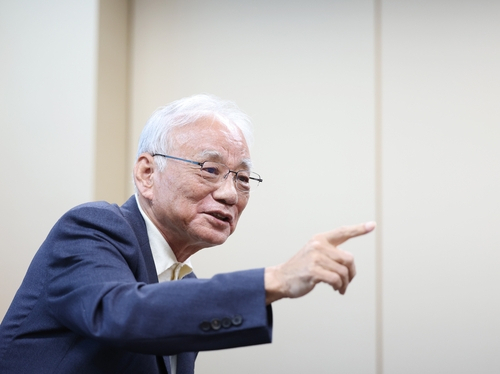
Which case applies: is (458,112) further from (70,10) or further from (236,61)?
(70,10)

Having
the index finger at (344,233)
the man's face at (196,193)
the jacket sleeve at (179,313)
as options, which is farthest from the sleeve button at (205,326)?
the man's face at (196,193)

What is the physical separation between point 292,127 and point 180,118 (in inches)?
55.1

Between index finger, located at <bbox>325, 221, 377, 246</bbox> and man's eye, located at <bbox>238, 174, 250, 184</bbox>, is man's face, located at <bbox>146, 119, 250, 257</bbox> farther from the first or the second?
index finger, located at <bbox>325, 221, 377, 246</bbox>

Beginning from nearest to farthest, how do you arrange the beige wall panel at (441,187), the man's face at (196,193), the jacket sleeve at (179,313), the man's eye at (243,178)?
the jacket sleeve at (179,313), the man's face at (196,193), the man's eye at (243,178), the beige wall panel at (441,187)

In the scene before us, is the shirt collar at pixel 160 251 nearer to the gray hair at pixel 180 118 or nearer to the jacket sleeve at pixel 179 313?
the gray hair at pixel 180 118

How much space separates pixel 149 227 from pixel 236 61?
1665 mm

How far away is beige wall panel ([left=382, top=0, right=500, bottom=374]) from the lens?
9.14 ft

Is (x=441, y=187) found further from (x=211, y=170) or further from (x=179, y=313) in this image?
(x=179, y=313)

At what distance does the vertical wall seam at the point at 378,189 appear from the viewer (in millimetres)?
2832

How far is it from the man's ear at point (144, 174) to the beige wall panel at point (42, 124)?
1183 mm

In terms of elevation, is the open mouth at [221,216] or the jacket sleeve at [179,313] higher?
the open mouth at [221,216]

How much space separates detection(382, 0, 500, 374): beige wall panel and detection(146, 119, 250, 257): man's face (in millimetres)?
1443

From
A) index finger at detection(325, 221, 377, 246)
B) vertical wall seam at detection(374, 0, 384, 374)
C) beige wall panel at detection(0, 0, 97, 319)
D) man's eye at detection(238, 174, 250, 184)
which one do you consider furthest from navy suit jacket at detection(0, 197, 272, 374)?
vertical wall seam at detection(374, 0, 384, 374)

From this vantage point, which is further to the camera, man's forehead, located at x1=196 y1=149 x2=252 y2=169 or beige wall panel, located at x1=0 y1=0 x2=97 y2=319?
beige wall panel, located at x1=0 y1=0 x2=97 y2=319
